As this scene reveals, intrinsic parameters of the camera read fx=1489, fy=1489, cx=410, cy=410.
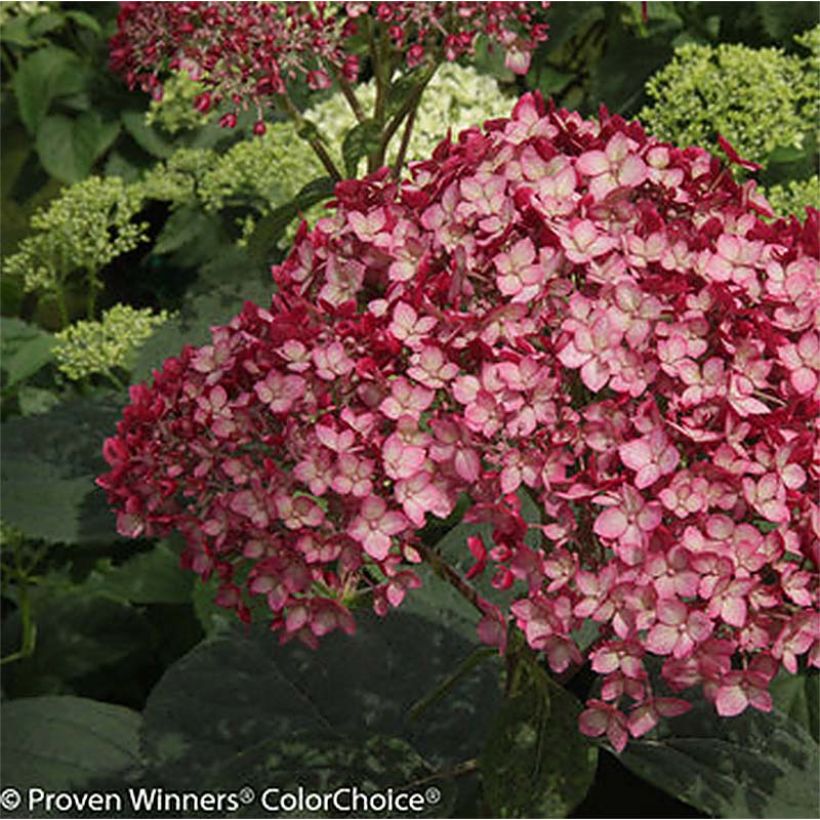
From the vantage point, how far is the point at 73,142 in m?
2.57

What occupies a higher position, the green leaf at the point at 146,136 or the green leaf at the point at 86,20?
the green leaf at the point at 86,20

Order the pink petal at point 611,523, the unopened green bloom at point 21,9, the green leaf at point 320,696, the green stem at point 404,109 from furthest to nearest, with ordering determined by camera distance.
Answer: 1. the unopened green bloom at point 21,9
2. the green stem at point 404,109
3. the green leaf at point 320,696
4. the pink petal at point 611,523

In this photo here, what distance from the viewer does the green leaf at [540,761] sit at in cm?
105

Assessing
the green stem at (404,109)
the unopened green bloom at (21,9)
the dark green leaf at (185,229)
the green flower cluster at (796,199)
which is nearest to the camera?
the green stem at (404,109)

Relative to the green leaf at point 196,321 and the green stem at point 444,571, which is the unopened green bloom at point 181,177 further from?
the green stem at point 444,571

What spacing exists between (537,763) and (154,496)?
333 millimetres

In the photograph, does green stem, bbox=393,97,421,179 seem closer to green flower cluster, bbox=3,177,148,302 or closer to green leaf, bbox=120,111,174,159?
green flower cluster, bbox=3,177,148,302

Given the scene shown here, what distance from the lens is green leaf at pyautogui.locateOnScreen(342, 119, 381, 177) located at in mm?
1446

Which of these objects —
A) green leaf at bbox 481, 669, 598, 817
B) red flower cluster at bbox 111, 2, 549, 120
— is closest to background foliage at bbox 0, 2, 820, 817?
green leaf at bbox 481, 669, 598, 817

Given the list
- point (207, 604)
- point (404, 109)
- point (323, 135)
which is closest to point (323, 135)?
point (323, 135)

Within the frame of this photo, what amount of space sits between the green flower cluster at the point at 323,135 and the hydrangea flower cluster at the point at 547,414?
693 millimetres

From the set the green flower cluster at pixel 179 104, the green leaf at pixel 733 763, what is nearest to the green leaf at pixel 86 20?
the green flower cluster at pixel 179 104

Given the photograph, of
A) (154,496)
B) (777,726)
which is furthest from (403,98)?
(777,726)

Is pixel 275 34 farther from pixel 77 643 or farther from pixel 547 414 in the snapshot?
pixel 77 643
